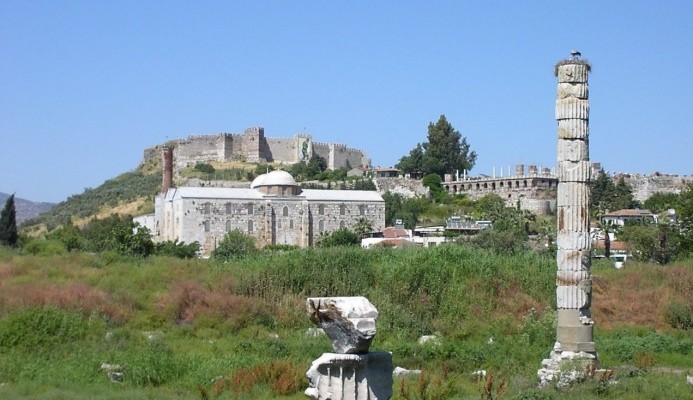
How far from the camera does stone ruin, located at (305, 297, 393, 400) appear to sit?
6.70m

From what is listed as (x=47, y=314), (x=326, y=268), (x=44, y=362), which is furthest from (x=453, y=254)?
(x=44, y=362)

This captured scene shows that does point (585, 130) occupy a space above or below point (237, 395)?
above

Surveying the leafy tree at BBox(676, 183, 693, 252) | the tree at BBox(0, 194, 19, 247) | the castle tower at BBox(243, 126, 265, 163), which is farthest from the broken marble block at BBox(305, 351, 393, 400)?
the castle tower at BBox(243, 126, 265, 163)

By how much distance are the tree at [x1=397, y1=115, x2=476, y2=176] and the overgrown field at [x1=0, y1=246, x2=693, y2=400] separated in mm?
48310

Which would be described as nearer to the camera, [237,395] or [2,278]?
[237,395]

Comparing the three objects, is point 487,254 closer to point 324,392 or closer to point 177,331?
point 177,331

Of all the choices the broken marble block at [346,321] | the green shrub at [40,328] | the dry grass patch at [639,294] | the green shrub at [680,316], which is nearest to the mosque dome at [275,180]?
the dry grass patch at [639,294]

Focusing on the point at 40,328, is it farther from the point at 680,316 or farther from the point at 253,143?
the point at 253,143

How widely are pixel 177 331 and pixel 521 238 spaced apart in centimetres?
2824

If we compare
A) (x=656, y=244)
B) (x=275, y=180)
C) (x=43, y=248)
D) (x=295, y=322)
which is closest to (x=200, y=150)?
(x=275, y=180)

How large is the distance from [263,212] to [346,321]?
169 feet

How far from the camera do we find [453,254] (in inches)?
1132

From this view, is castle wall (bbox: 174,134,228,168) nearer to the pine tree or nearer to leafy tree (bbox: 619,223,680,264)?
the pine tree

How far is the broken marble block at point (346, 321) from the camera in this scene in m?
6.70
